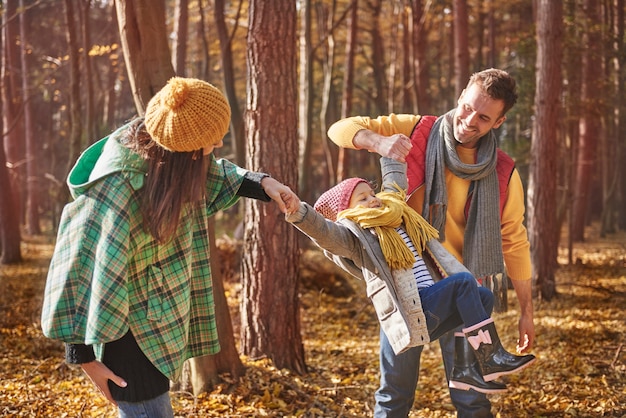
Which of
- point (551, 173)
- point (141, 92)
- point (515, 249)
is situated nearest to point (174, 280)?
point (515, 249)

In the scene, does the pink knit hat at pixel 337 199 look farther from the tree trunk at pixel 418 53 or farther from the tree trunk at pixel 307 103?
the tree trunk at pixel 418 53

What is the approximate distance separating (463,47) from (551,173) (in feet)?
12.4

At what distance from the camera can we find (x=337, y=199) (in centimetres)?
339

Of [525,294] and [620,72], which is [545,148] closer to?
[620,72]

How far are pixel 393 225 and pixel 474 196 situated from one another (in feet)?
1.90

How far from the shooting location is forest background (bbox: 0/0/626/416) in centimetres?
578

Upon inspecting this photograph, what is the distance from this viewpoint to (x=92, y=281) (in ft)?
8.42

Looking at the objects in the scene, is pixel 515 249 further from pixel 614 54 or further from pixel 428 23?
pixel 428 23

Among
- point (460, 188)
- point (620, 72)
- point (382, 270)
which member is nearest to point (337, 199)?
point (382, 270)

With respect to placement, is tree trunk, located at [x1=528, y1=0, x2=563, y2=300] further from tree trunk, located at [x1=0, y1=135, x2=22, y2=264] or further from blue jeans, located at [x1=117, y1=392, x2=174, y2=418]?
tree trunk, located at [x1=0, y1=135, x2=22, y2=264]

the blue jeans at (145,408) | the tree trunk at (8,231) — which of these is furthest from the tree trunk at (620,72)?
the tree trunk at (8,231)

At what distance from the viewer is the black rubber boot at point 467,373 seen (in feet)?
10.4

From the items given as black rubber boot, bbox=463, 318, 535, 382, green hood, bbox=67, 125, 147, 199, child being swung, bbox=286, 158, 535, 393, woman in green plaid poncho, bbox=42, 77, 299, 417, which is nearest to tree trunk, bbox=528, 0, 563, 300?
child being swung, bbox=286, 158, 535, 393

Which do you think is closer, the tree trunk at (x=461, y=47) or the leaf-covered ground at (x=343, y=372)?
the leaf-covered ground at (x=343, y=372)
